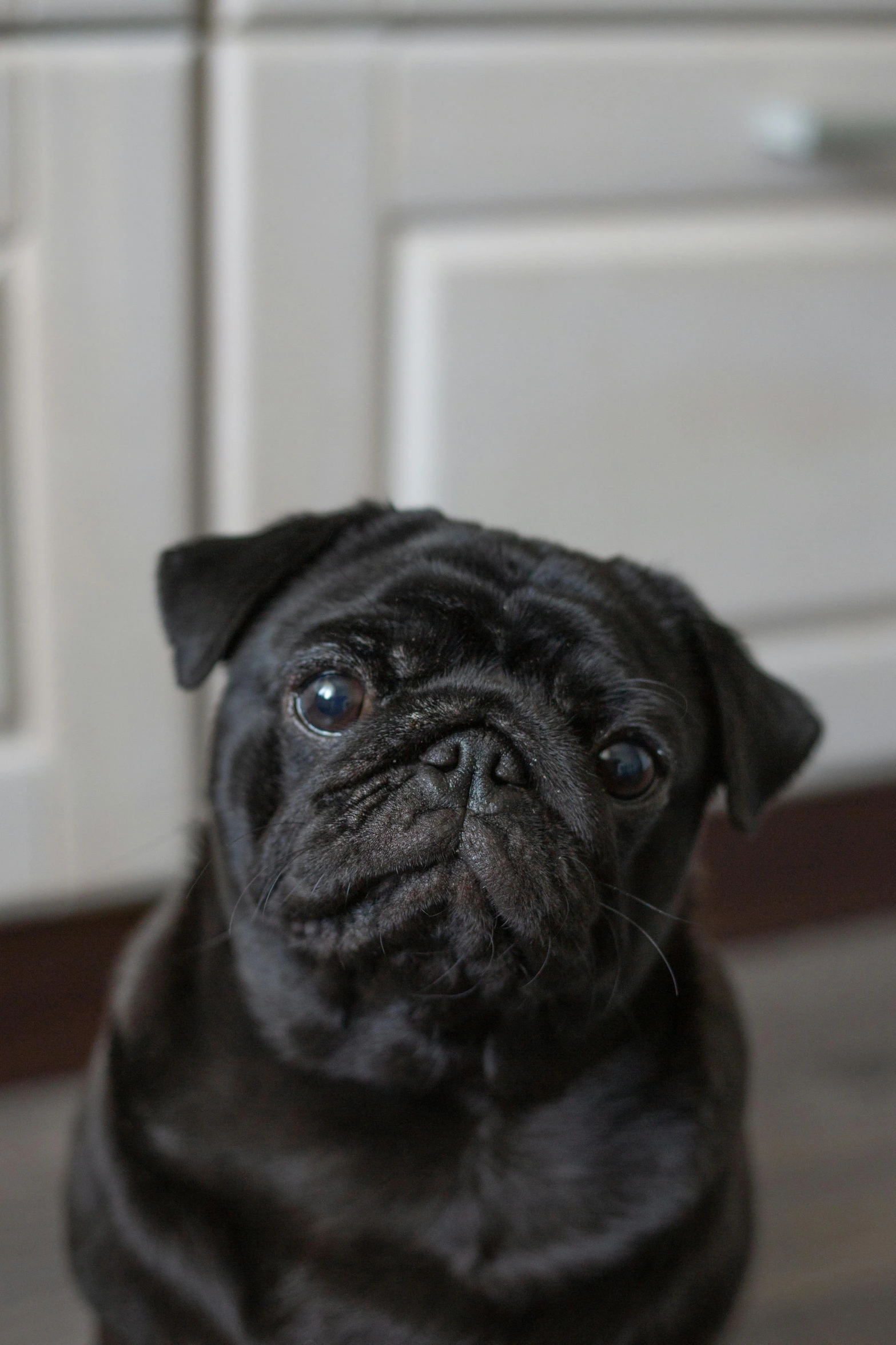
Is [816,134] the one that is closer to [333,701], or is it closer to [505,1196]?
[333,701]

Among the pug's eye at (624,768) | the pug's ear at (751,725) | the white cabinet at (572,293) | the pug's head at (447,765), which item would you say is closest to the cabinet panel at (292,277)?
the white cabinet at (572,293)

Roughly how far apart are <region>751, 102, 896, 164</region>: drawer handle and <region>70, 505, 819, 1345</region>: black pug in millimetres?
715

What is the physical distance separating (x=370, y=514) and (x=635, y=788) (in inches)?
12.8

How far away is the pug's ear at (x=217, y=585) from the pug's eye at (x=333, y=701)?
0.10 m

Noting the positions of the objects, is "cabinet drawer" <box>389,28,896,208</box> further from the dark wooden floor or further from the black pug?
the dark wooden floor

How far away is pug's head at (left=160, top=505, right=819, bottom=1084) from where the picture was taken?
1.10 m

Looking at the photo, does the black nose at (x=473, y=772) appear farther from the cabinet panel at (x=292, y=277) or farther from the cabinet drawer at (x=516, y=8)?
the cabinet drawer at (x=516, y=8)

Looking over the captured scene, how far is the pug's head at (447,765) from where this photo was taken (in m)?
1.10

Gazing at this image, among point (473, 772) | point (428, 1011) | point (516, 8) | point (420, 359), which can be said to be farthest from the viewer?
point (420, 359)

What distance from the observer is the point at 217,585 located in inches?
49.0

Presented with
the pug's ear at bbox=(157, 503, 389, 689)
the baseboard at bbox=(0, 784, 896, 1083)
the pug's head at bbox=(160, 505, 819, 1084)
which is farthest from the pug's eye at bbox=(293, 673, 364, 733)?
the baseboard at bbox=(0, 784, 896, 1083)

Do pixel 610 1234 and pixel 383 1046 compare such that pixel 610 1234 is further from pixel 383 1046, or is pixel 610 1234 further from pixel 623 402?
pixel 623 402

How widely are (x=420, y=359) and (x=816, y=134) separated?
486mm

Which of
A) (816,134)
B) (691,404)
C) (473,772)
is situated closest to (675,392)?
(691,404)
